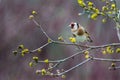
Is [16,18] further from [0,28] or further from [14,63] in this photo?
[14,63]

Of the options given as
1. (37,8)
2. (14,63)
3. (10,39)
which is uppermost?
(37,8)

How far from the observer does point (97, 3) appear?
327 cm

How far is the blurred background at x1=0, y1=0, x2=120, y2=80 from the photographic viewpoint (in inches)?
137

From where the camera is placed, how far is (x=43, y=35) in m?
3.73

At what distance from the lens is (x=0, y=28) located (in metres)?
4.02

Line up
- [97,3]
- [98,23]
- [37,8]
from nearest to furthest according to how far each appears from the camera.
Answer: [97,3], [98,23], [37,8]

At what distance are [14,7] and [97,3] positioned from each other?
108 cm

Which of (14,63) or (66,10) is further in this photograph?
(14,63)

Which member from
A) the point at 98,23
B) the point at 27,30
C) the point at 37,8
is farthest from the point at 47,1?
the point at 98,23

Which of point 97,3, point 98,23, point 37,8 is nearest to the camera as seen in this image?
point 97,3

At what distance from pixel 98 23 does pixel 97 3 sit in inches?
10.7

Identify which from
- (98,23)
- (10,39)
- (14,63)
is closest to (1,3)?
(10,39)

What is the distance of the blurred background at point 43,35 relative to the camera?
3.48 metres

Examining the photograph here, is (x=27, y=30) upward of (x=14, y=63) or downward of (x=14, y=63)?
upward
